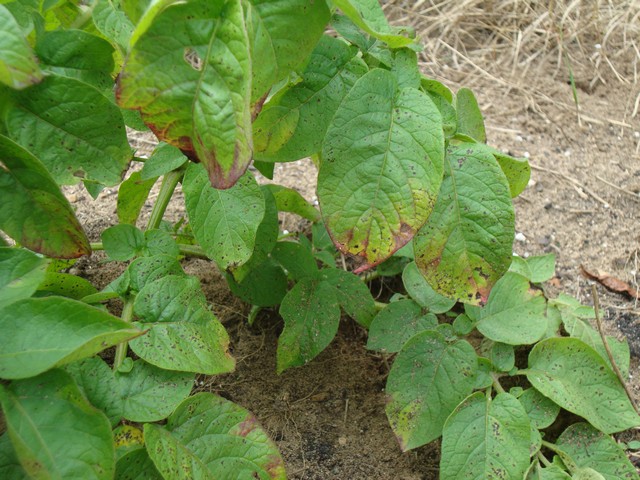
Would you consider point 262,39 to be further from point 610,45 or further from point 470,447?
point 610,45

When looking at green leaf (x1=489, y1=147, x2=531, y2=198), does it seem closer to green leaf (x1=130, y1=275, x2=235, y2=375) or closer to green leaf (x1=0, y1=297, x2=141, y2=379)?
green leaf (x1=130, y1=275, x2=235, y2=375)

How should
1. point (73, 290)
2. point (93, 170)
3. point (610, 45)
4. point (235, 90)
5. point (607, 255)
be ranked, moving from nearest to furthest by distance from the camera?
point (235, 90), point (93, 170), point (73, 290), point (607, 255), point (610, 45)

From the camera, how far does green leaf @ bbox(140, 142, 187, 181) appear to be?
120cm

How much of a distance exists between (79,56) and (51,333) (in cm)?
44

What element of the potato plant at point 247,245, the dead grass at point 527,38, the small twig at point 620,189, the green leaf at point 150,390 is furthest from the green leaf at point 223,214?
the dead grass at point 527,38

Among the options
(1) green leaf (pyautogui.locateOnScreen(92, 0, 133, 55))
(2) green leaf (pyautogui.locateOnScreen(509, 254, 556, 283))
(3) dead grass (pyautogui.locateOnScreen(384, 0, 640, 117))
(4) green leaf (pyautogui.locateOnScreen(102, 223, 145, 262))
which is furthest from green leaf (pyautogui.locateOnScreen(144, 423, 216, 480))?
(3) dead grass (pyautogui.locateOnScreen(384, 0, 640, 117))

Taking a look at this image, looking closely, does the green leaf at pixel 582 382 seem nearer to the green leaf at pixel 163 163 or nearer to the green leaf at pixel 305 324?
the green leaf at pixel 305 324

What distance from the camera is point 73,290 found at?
46.1 inches

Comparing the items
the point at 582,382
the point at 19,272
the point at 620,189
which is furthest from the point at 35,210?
the point at 620,189

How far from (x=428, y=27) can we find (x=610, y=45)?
0.72 metres

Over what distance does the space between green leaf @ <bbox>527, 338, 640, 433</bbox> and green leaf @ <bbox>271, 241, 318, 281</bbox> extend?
1.61 ft

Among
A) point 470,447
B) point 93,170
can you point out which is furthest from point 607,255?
point 93,170

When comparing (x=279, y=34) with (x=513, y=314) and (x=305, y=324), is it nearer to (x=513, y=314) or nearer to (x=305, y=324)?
(x=305, y=324)

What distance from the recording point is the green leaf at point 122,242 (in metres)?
1.23
